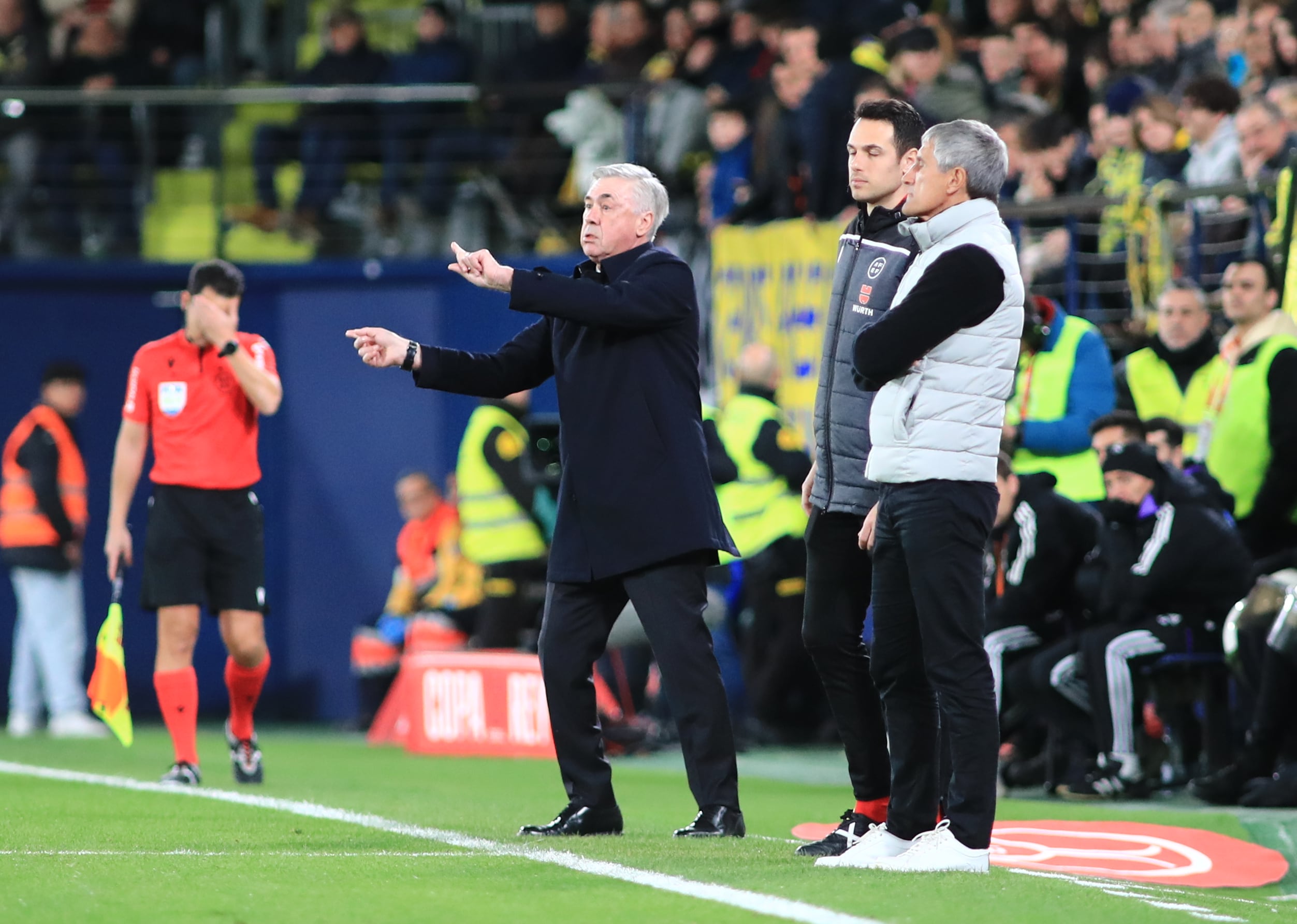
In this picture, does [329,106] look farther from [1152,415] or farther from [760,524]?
[1152,415]

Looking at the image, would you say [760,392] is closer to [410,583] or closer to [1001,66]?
[1001,66]

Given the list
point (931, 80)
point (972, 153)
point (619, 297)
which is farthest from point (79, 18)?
point (972, 153)

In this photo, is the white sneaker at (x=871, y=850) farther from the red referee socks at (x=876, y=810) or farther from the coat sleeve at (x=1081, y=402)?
the coat sleeve at (x=1081, y=402)

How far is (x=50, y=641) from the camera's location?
47.3ft

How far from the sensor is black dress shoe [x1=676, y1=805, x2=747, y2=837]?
20.7 feet

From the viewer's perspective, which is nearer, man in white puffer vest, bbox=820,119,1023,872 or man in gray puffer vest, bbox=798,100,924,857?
man in white puffer vest, bbox=820,119,1023,872

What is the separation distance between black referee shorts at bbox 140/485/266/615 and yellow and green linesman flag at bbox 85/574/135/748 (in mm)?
204

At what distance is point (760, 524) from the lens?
1267 cm

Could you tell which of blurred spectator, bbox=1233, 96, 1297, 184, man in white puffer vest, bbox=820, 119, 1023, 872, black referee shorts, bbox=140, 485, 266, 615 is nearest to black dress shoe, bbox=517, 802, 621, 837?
man in white puffer vest, bbox=820, 119, 1023, 872

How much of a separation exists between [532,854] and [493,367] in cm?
159

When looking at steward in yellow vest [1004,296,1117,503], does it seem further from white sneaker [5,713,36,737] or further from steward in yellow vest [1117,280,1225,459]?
white sneaker [5,713,36,737]

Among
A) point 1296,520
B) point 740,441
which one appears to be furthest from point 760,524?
point 1296,520

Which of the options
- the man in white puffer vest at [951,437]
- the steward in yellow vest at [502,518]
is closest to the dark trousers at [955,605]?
the man in white puffer vest at [951,437]

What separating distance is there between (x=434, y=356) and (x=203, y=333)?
2.68 meters
